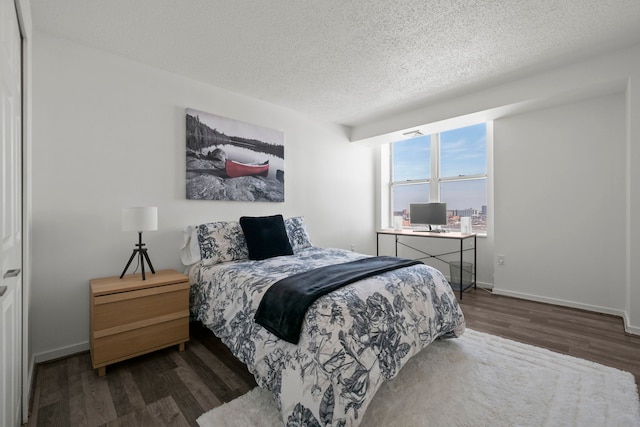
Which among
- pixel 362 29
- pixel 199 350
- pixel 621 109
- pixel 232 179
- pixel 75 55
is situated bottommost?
pixel 199 350

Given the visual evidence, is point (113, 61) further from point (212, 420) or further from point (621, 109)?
point (621, 109)

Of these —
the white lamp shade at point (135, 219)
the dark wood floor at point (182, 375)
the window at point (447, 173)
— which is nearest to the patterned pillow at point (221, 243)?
the white lamp shade at point (135, 219)

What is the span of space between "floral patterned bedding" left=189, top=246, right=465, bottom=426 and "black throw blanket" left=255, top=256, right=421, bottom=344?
0.05m

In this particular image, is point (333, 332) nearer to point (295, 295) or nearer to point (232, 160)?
point (295, 295)

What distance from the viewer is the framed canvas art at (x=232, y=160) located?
299cm

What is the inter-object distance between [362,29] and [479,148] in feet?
9.40

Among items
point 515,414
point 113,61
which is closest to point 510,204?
point 515,414

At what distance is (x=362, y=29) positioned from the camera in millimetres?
2252

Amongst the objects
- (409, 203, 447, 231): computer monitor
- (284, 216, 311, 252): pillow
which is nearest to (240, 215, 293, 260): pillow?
(284, 216, 311, 252): pillow

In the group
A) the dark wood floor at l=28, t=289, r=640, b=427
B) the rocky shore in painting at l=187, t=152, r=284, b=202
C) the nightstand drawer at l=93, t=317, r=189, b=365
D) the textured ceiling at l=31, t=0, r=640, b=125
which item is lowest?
the dark wood floor at l=28, t=289, r=640, b=427

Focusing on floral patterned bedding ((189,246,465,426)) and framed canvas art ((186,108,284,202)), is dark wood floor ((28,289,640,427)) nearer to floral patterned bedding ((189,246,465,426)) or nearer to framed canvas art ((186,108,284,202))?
floral patterned bedding ((189,246,465,426))

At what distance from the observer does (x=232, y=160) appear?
3.25m

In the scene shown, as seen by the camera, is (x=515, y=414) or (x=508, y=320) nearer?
(x=515, y=414)

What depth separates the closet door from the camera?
1.10 m
